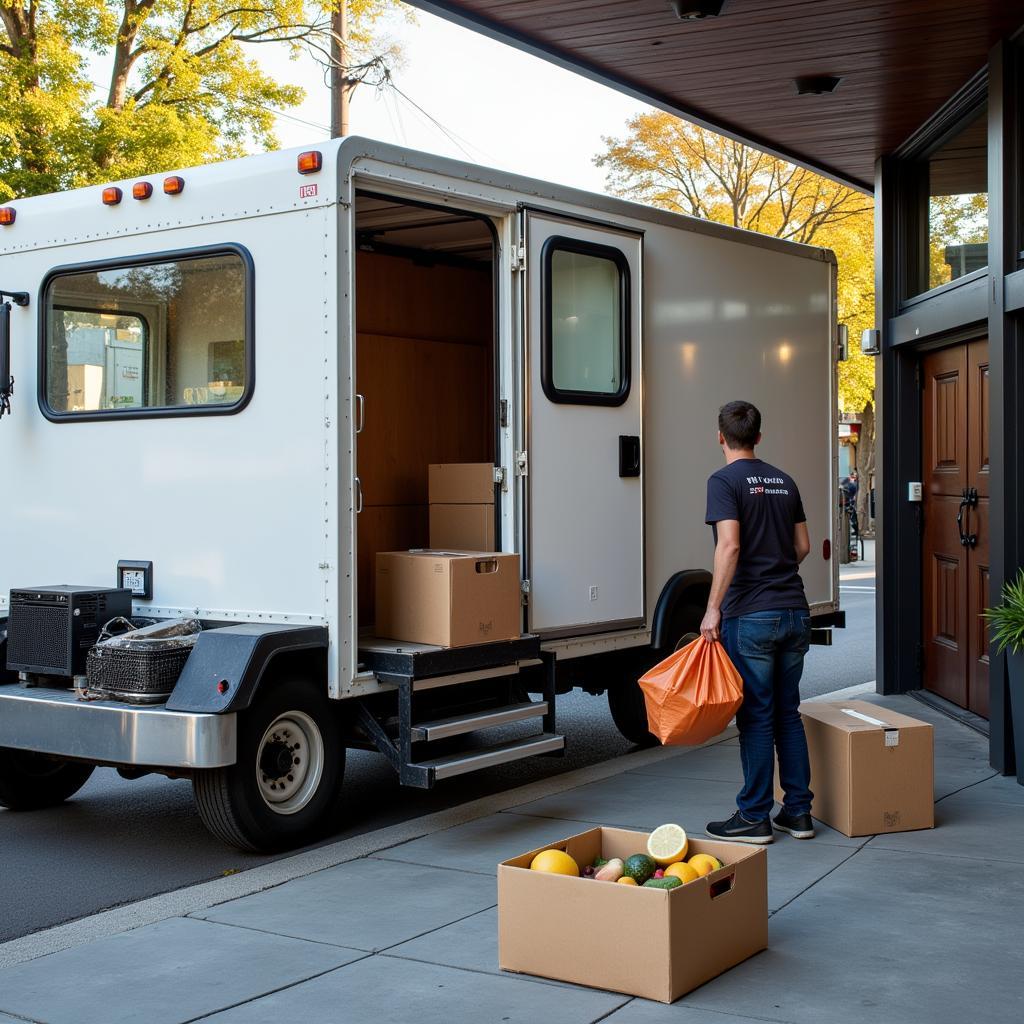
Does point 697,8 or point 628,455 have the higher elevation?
point 697,8

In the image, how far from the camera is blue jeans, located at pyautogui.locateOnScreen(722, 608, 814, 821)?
5.66 m

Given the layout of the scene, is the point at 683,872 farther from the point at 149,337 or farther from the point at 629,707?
the point at 629,707

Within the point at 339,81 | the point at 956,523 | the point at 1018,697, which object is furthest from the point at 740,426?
the point at 339,81

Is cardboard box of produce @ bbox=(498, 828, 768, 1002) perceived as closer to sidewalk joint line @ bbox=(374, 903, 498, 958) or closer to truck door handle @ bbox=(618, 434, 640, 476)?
sidewalk joint line @ bbox=(374, 903, 498, 958)

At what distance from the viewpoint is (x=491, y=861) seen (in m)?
5.63

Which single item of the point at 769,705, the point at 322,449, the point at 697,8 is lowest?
the point at 769,705

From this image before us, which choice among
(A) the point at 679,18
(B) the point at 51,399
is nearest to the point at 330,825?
(B) the point at 51,399

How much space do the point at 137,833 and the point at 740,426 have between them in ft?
10.7

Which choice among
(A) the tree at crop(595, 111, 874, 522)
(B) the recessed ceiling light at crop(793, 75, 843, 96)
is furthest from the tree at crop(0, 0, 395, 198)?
(B) the recessed ceiling light at crop(793, 75, 843, 96)

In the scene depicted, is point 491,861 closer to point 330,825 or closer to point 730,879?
point 330,825

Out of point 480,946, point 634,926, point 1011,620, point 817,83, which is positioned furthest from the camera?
point 817,83

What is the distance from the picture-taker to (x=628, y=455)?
24.5 feet

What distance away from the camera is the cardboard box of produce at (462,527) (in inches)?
272

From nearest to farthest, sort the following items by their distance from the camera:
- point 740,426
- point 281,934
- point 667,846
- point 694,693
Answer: point 667,846
point 281,934
point 694,693
point 740,426
